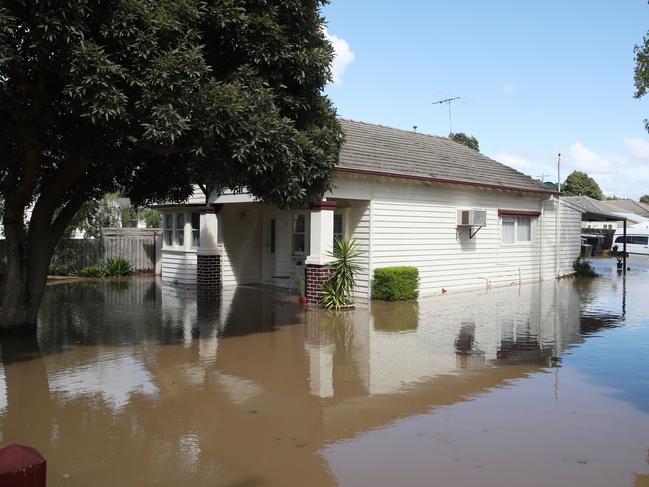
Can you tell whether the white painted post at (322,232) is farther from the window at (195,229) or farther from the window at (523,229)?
the window at (523,229)

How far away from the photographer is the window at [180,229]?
20062 millimetres

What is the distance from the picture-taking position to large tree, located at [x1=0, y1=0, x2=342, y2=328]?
7.21 metres

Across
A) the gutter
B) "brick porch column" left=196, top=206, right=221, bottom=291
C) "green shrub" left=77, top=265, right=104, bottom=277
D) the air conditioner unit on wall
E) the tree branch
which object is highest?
the gutter

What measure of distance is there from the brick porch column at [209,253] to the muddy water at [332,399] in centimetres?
486

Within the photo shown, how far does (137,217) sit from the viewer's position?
3378 cm

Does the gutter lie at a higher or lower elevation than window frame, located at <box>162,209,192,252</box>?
higher

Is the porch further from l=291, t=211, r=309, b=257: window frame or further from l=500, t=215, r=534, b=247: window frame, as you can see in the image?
→ l=500, t=215, r=534, b=247: window frame

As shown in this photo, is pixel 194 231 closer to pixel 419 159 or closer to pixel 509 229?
pixel 419 159

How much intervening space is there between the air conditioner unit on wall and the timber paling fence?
38.0 ft

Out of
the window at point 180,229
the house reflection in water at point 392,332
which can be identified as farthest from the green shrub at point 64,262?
the house reflection in water at point 392,332

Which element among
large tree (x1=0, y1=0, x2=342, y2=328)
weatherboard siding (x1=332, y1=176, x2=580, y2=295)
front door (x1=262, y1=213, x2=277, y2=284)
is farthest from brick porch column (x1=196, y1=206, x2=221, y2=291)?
large tree (x1=0, y1=0, x2=342, y2=328)

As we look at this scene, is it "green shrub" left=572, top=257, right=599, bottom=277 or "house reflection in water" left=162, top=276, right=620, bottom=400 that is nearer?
"house reflection in water" left=162, top=276, right=620, bottom=400

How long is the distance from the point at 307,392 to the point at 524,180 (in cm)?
1605

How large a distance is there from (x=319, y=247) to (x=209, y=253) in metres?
5.17
